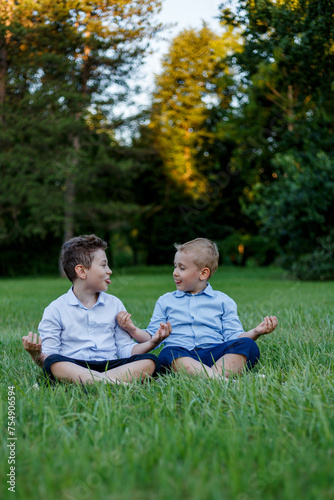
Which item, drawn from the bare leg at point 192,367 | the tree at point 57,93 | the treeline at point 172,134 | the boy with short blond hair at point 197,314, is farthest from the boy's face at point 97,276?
the tree at point 57,93

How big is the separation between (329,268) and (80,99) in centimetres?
1020

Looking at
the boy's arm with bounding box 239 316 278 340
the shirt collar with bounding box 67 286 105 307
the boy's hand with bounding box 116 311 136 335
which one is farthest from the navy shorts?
the boy's arm with bounding box 239 316 278 340

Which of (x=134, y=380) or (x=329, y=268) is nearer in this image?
(x=134, y=380)

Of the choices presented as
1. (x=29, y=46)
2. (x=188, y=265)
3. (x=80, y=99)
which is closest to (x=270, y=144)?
(x=80, y=99)

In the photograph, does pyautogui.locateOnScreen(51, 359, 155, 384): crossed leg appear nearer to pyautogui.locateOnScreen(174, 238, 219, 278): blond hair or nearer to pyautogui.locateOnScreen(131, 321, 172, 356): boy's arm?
pyautogui.locateOnScreen(131, 321, 172, 356): boy's arm

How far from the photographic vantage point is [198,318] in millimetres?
3320

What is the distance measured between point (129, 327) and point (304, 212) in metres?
11.4

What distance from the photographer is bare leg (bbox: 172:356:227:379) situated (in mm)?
2862

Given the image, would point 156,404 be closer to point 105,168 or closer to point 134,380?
point 134,380

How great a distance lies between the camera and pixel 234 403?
223cm

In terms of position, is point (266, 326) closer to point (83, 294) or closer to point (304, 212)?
point (83, 294)

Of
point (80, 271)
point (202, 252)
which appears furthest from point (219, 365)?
point (80, 271)

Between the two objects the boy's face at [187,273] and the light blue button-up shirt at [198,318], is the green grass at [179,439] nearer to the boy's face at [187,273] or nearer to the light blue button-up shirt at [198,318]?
the light blue button-up shirt at [198,318]

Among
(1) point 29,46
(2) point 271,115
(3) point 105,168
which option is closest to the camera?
(1) point 29,46
